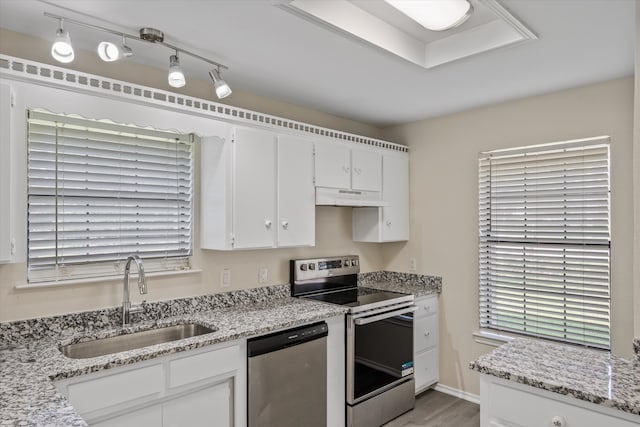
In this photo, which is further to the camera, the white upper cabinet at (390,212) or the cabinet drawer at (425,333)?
the white upper cabinet at (390,212)

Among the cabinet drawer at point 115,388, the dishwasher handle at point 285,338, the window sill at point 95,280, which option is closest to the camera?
the cabinet drawer at point 115,388

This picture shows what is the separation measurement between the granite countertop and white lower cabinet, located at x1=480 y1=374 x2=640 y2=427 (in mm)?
42

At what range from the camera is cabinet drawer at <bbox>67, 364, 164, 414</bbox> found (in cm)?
165

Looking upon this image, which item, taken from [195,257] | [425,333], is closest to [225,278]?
[195,257]

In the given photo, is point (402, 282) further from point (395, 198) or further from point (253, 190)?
point (253, 190)

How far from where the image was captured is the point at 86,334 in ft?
6.82

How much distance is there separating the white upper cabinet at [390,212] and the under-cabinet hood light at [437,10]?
172 centimetres

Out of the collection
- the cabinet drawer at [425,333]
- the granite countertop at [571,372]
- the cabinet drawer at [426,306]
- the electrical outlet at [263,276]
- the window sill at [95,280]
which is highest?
the window sill at [95,280]

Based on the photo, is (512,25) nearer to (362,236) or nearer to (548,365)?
(548,365)

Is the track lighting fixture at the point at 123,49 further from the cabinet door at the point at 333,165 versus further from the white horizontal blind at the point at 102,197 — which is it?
the cabinet door at the point at 333,165

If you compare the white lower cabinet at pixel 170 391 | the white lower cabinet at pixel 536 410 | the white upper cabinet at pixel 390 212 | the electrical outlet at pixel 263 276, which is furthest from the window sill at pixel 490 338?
the white lower cabinet at pixel 170 391

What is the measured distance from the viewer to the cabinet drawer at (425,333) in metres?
3.34

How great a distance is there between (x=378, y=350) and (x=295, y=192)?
1.31m

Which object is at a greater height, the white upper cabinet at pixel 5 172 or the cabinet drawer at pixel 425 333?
the white upper cabinet at pixel 5 172
